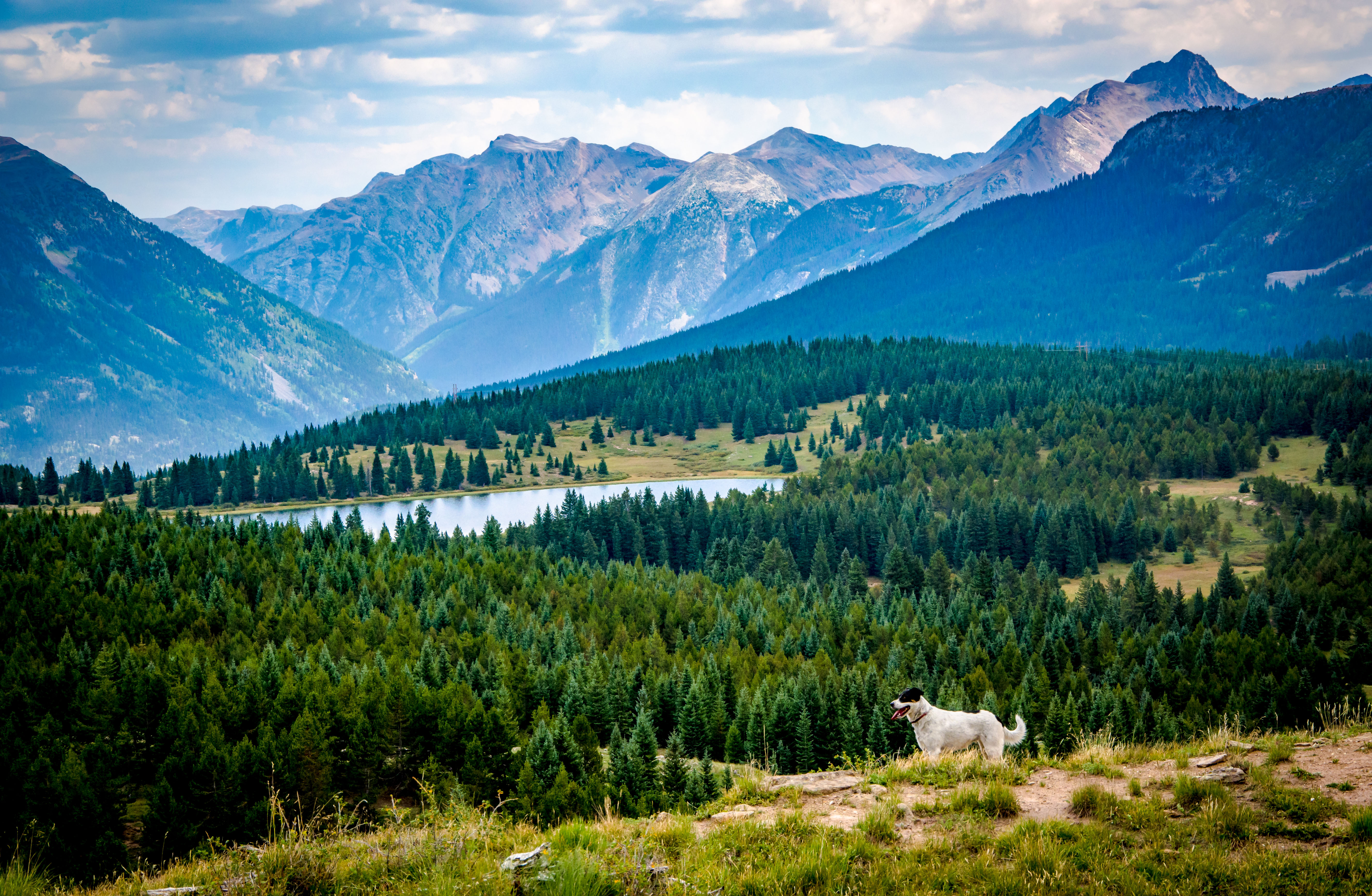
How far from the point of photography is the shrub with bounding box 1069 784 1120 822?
69.3ft

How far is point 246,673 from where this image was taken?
2591 inches

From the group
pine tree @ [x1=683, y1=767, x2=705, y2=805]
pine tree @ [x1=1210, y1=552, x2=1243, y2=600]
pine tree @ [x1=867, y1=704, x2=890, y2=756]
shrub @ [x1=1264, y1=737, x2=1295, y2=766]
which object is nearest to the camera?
shrub @ [x1=1264, y1=737, x2=1295, y2=766]

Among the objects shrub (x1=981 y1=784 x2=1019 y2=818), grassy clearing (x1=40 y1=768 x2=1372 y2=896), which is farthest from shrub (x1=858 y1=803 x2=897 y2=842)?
shrub (x1=981 y1=784 x2=1019 y2=818)

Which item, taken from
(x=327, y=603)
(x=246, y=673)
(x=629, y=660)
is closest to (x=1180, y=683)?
(x=629, y=660)

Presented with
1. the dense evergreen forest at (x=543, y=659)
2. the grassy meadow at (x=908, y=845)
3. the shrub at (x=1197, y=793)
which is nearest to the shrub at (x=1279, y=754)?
the grassy meadow at (x=908, y=845)

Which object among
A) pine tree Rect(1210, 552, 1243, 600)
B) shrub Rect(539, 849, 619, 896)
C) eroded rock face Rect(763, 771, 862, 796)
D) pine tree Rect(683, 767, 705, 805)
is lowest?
pine tree Rect(1210, 552, 1243, 600)

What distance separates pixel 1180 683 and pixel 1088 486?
398 feet

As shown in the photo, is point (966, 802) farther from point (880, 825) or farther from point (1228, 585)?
point (1228, 585)

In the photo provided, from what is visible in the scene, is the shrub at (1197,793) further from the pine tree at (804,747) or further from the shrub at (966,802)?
the pine tree at (804,747)

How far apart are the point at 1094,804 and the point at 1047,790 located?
2111mm

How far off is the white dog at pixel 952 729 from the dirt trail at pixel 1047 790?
2.25 metres

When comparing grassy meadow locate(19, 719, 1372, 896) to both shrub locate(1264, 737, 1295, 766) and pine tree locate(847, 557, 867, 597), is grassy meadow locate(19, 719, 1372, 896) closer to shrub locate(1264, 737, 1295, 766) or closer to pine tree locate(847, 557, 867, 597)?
shrub locate(1264, 737, 1295, 766)

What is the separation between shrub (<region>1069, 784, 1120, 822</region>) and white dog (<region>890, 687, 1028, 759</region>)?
214 inches

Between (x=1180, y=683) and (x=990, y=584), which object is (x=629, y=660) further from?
(x=990, y=584)
